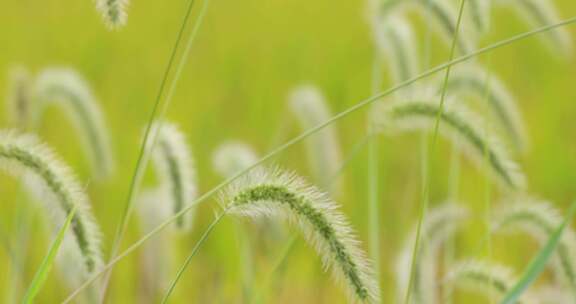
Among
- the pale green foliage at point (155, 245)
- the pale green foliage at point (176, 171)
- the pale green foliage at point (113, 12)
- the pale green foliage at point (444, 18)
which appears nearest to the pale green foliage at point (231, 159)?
the pale green foliage at point (155, 245)

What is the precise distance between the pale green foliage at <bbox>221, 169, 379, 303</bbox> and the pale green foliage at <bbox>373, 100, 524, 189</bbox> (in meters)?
0.42

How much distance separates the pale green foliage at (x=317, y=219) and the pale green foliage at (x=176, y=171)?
1.37 ft

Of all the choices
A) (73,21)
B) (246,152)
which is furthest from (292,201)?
(73,21)

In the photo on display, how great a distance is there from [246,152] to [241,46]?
13.2ft

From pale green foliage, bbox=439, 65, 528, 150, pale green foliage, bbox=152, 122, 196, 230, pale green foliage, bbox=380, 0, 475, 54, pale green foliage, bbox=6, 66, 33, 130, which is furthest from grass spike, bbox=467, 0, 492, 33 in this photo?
pale green foliage, bbox=6, 66, 33, 130

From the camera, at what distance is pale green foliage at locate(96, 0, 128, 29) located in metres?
0.98

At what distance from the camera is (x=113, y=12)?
3.25ft

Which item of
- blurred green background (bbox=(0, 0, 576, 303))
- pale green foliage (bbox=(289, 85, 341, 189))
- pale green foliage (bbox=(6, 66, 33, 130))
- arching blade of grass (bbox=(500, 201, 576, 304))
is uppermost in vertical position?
blurred green background (bbox=(0, 0, 576, 303))

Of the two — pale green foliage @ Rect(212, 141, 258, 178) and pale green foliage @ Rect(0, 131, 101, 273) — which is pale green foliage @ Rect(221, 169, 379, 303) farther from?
pale green foliage @ Rect(212, 141, 258, 178)

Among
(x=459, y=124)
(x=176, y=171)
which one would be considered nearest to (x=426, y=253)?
(x=459, y=124)

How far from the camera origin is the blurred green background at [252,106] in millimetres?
2986

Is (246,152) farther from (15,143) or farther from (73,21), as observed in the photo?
(73,21)

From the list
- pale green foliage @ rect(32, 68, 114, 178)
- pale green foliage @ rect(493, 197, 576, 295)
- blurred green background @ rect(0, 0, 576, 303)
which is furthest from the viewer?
blurred green background @ rect(0, 0, 576, 303)

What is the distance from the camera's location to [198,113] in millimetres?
4332
